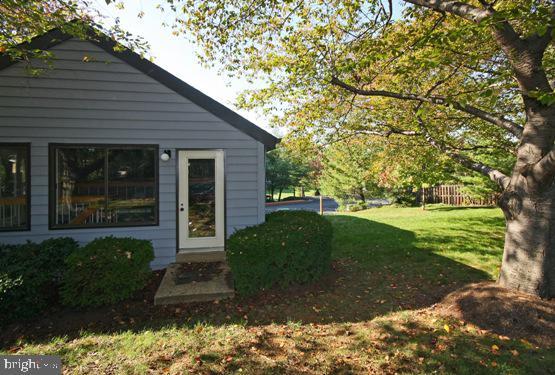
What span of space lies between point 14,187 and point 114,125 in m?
2.34

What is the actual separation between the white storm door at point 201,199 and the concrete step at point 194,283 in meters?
0.63

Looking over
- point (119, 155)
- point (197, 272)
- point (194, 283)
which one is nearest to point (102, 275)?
point (194, 283)

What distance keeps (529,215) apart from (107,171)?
7.82 meters

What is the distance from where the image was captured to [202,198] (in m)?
6.54

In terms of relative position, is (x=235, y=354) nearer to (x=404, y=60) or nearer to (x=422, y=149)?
(x=404, y=60)

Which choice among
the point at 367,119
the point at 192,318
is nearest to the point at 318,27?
the point at 367,119

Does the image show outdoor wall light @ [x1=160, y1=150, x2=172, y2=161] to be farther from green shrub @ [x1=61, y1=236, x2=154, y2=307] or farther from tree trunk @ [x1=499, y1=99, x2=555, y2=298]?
tree trunk @ [x1=499, y1=99, x2=555, y2=298]

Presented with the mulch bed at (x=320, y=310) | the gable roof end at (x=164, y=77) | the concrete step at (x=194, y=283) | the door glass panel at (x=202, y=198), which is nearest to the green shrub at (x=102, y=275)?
the mulch bed at (x=320, y=310)

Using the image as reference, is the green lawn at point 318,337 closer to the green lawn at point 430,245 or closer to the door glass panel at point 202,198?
the green lawn at point 430,245

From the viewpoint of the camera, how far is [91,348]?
127 inches

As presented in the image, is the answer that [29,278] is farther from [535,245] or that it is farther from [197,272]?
[535,245]

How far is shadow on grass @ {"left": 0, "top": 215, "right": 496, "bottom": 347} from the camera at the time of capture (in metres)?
3.95

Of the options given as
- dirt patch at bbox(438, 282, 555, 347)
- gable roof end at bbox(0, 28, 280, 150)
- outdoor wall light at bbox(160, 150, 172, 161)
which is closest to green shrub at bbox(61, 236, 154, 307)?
outdoor wall light at bbox(160, 150, 172, 161)

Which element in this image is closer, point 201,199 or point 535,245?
point 535,245
